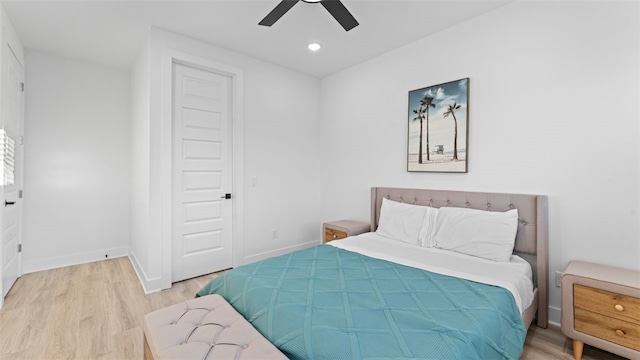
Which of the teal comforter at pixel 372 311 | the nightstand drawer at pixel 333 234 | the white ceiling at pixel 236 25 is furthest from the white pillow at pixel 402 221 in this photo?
the white ceiling at pixel 236 25

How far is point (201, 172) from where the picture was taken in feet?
11.0

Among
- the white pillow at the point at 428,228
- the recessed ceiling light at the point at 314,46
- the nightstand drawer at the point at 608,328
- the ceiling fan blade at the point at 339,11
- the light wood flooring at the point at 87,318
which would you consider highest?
the recessed ceiling light at the point at 314,46

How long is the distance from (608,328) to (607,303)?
0.16 meters

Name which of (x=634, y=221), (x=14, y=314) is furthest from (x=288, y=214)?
(x=634, y=221)

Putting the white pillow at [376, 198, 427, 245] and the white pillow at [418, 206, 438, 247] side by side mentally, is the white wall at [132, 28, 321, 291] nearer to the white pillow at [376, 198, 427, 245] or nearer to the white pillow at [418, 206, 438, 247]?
the white pillow at [376, 198, 427, 245]

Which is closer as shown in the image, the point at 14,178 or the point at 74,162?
the point at 14,178

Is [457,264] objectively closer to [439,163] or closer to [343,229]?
[439,163]

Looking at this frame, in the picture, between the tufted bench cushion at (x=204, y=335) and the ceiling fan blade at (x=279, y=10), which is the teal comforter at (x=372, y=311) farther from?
the ceiling fan blade at (x=279, y=10)

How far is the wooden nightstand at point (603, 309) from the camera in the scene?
168cm

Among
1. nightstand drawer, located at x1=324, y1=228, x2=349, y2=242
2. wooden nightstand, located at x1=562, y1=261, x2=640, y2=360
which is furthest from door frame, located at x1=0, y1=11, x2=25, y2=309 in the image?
wooden nightstand, located at x1=562, y1=261, x2=640, y2=360

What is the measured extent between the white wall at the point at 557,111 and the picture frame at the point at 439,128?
79 millimetres

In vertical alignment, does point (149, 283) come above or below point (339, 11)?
below

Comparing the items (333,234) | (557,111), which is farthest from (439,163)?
(333,234)

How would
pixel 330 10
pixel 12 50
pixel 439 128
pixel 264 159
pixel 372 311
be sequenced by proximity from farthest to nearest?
pixel 264 159
pixel 439 128
pixel 12 50
pixel 330 10
pixel 372 311
